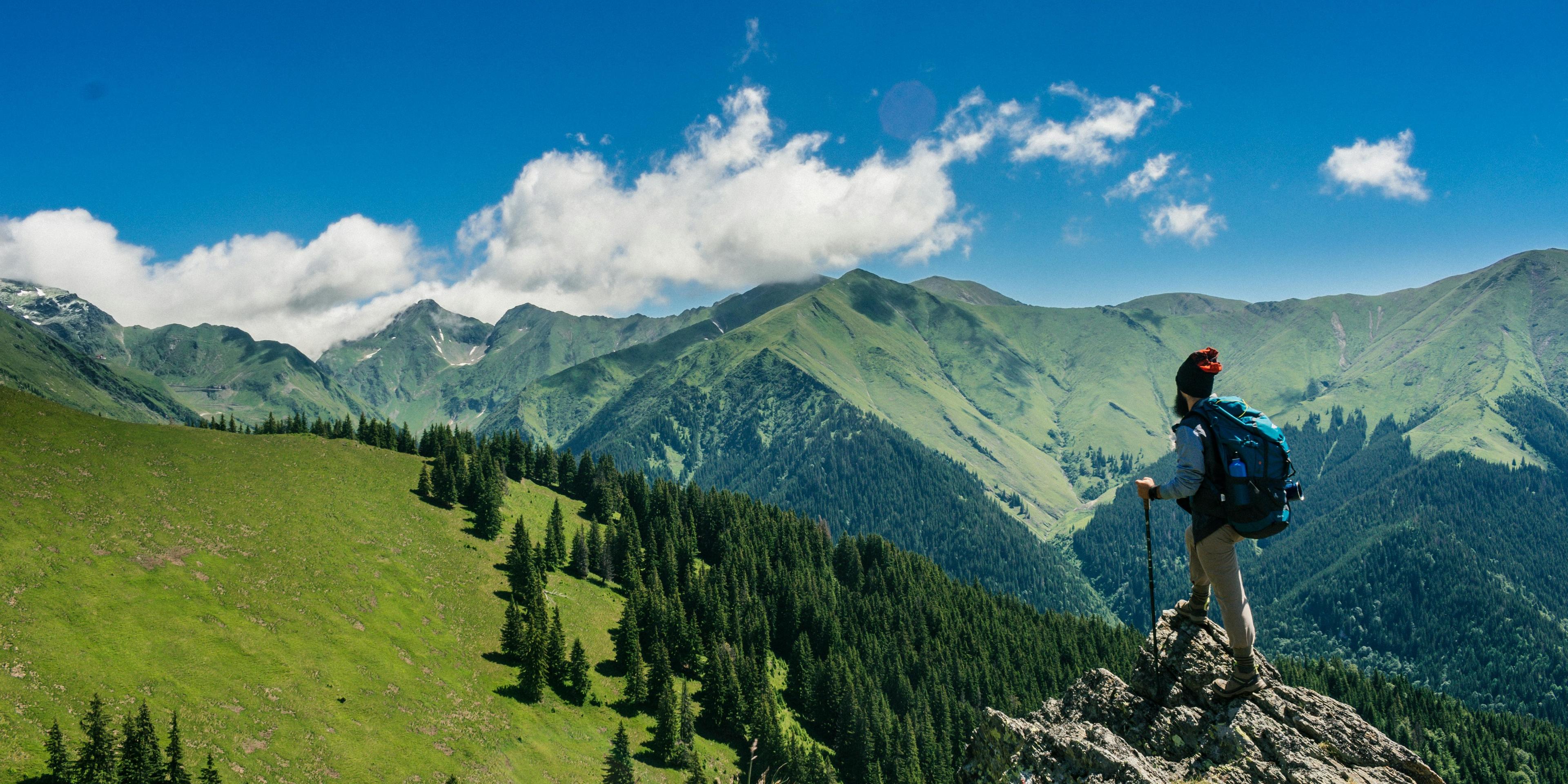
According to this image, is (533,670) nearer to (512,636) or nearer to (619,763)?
(512,636)

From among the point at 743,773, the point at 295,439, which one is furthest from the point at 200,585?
the point at 743,773

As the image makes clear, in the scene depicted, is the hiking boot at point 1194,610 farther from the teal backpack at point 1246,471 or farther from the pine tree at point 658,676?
the pine tree at point 658,676

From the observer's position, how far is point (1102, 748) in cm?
1333

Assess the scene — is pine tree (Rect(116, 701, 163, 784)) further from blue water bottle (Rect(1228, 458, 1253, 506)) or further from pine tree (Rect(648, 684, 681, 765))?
blue water bottle (Rect(1228, 458, 1253, 506))

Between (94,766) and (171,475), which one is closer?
(94,766)

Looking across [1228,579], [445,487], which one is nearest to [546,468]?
[445,487]

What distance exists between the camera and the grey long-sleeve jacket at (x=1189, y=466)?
11.0 meters

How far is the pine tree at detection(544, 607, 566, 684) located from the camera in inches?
3250

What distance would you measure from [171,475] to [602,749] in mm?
64565

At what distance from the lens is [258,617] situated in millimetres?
69000

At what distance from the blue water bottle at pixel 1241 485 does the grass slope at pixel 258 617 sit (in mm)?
64666

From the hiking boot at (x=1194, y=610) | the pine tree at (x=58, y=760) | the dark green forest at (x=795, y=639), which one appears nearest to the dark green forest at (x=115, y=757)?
the pine tree at (x=58, y=760)

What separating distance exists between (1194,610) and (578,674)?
81.8 metres

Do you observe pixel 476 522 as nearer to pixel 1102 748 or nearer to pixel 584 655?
pixel 584 655
